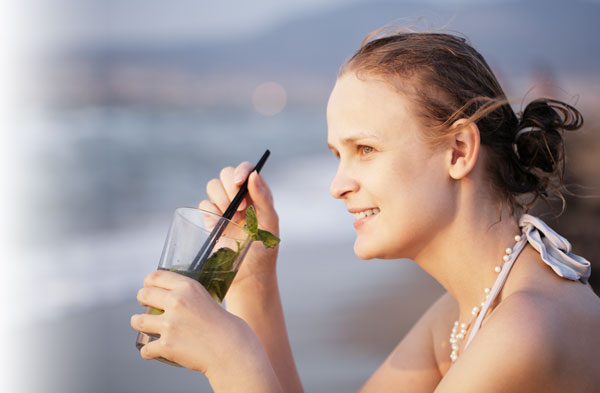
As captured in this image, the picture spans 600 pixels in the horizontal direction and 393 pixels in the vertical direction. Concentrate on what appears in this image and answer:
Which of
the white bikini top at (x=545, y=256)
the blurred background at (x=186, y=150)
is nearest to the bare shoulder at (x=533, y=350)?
the white bikini top at (x=545, y=256)

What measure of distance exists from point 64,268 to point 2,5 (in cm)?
421

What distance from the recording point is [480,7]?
1255 centimetres

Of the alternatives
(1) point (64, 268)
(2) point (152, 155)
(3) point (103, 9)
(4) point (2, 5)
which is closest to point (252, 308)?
(1) point (64, 268)

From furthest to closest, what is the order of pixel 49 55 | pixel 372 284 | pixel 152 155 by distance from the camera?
1. pixel 49 55
2. pixel 152 155
3. pixel 372 284

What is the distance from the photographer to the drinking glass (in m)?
1.75

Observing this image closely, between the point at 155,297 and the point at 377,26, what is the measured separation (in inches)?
576

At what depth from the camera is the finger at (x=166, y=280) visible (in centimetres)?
168

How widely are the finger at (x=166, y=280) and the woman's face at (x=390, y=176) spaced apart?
0.58 metres

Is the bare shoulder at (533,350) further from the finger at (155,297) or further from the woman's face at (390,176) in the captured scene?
the finger at (155,297)

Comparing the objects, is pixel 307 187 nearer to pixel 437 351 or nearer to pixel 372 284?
pixel 372 284

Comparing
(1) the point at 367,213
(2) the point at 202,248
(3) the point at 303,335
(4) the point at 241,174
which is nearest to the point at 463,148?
(1) the point at 367,213

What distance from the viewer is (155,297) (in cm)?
168

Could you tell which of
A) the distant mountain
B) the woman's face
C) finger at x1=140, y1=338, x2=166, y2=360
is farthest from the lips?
the distant mountain

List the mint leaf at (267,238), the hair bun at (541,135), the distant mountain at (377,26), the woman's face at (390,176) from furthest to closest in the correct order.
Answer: the distant mountain at (377,26)
the hair bun at (541,135)
the woman's face at (390,176)
the mint leaf at (267,238)
